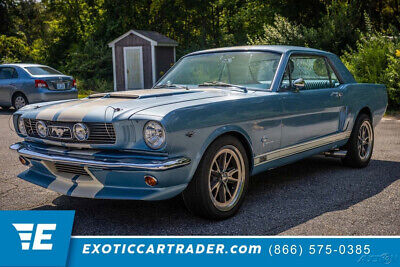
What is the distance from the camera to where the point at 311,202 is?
458cm

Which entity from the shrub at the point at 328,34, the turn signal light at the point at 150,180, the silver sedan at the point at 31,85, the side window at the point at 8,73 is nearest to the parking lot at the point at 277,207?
the turn signal light at the point at 150,180

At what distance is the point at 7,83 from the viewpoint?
46.1ft

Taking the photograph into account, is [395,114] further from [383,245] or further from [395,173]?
[383,245]

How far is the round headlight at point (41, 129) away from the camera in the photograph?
165 inches

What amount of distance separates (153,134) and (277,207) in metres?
1.49

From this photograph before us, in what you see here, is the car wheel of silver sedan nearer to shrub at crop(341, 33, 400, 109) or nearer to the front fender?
shrub at crop(341, 33, 400, 109)

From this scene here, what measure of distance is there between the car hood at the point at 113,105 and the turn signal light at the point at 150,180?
496 millimetres

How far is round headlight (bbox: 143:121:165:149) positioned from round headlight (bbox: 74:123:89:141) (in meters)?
0.53

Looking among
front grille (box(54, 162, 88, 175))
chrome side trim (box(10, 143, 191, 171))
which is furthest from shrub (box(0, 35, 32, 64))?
chrome side trim (box(10, 143, 191, 171))

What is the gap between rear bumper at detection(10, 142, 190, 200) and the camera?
354 centimetres

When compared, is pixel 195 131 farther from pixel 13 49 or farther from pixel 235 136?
pixel 13 49

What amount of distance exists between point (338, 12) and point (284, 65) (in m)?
15.0

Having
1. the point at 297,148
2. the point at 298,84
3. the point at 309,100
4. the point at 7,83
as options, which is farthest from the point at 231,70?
the point at 7,83

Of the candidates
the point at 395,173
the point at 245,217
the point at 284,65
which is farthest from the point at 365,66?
the point at 245,217
